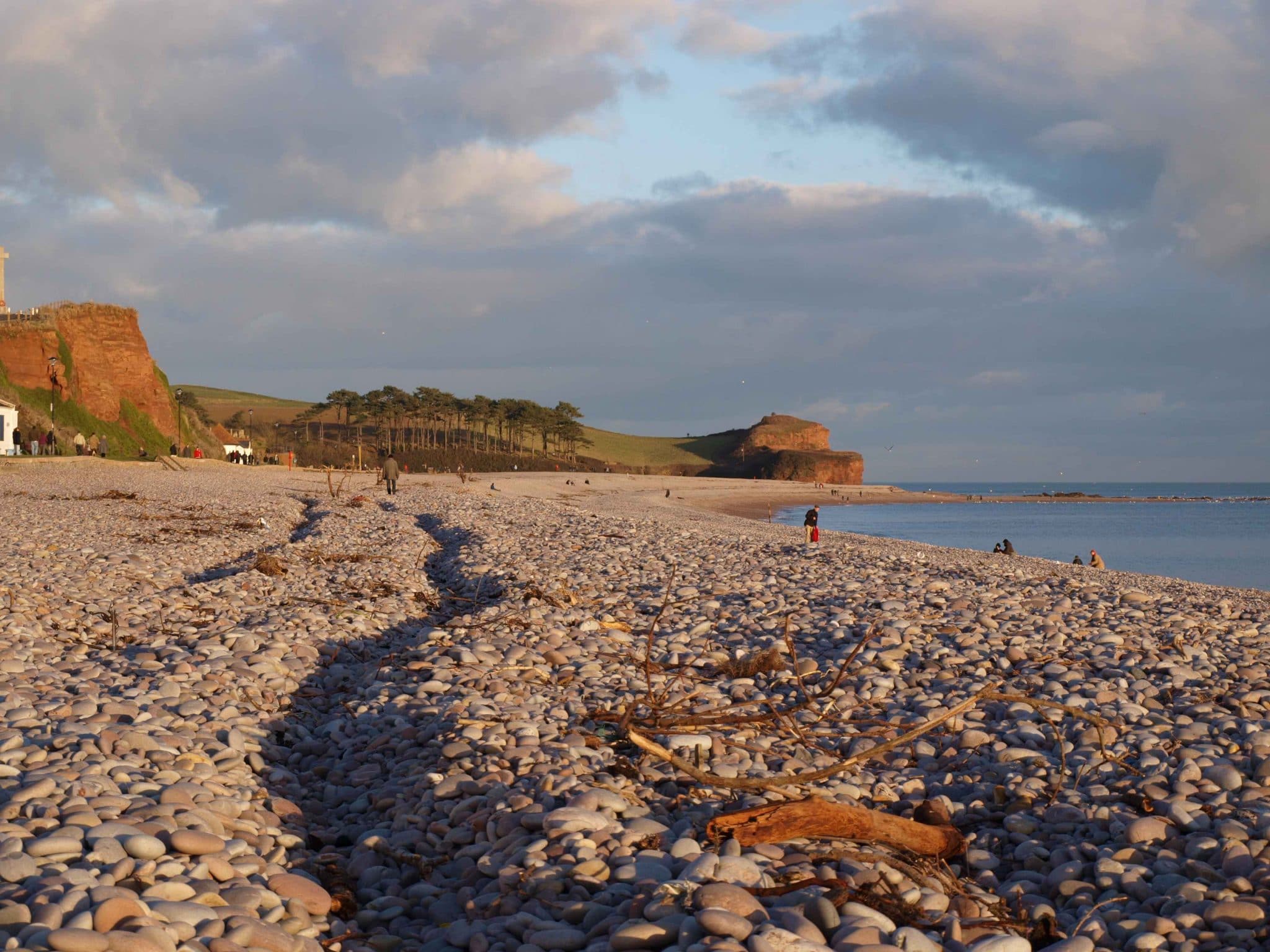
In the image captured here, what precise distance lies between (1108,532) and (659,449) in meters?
124

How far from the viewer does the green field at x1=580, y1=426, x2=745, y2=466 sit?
16838 cm

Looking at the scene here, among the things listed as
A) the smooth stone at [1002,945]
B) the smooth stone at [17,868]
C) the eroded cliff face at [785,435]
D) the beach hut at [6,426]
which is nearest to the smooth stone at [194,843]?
the smooth stone at [17,868]

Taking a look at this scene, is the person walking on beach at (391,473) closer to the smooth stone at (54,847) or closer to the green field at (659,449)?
the smooth stone at (54,847)

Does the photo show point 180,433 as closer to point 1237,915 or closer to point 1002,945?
point 1002,945

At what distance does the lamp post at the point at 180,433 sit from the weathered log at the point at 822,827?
74327 mm

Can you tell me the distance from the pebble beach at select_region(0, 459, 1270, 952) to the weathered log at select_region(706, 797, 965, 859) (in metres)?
0.07

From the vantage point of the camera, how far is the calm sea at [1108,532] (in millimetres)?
38312

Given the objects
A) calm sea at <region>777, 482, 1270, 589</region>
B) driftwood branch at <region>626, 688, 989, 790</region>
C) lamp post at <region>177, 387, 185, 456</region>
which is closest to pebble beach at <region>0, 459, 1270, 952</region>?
driftwood branch at <region>626, 688, 989, 790</region>

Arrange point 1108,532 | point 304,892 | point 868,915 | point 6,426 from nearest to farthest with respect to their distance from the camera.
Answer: point 868,915 → point 304,892 → point 6,426 → point 1108,532

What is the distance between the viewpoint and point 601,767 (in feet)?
17.4

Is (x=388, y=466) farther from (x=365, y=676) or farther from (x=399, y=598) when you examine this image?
(x=365, y=676)

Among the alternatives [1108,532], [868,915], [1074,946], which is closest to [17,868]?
[868,915]

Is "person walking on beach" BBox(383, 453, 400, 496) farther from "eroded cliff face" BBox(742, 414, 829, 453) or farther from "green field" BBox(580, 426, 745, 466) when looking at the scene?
"eroded cliff face" BBox(742, 414, 829, 453)

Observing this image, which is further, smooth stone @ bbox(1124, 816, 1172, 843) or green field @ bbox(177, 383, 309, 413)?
green field @ bbox(177, 383, 309, 413)
